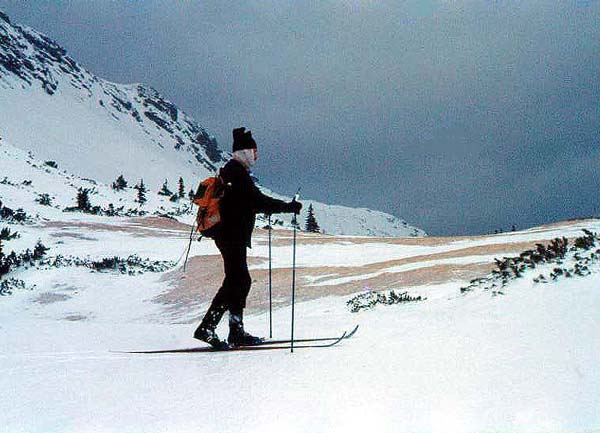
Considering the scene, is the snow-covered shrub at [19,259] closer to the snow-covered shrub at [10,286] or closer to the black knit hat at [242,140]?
the snow-covered shrub at [10,286]

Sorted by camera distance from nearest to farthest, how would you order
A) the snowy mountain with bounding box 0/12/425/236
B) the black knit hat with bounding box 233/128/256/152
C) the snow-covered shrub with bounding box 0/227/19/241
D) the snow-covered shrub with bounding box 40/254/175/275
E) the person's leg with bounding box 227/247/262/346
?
the person's leg with bounding box 227/247/262/346 → the black knit hat with bounding box 233/128/256/152 → the snow-covered shrub with bounding box 40/254/175/275 → the snow-covered shrub with bounding box 0/227/19/241 → the snowy mountain with bounding box 0/12/425/236

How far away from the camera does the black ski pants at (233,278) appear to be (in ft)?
17.8

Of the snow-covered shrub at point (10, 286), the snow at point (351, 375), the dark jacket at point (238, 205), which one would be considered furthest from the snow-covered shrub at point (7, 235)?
the dark jacket at point (238, 205)

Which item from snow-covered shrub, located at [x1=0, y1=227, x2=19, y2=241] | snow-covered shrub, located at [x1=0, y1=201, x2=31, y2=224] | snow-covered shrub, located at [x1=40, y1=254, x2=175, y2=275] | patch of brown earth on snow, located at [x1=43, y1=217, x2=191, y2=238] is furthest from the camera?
patch of brown earth on snow, located at [x1=43, y1=217, x2=191, y2=238]

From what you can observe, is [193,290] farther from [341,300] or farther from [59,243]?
[59,243]

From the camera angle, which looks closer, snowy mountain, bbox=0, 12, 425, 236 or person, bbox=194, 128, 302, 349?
person, bbox=194, 128, 302, 349

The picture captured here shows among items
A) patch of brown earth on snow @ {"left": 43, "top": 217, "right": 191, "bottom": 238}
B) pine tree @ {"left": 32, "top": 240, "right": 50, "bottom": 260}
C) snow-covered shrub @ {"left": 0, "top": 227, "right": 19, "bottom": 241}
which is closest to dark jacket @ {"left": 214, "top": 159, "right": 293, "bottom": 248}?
pine tree @ {"left": 32, "top": 240, "right": 50, "bottom": 260}

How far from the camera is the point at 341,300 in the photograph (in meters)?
11.7

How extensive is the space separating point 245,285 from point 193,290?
10.3 metres

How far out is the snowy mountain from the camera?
84438 millimetres

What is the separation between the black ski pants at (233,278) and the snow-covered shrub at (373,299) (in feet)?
14.7

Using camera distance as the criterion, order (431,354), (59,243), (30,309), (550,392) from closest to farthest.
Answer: (550,392), (431,354), (30,309), (59,243)

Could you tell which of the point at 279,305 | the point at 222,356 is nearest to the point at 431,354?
the point at 222,356

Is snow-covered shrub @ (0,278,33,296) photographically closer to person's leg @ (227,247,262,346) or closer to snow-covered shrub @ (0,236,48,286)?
snow-covered shrub @ (0,236,48,286)
